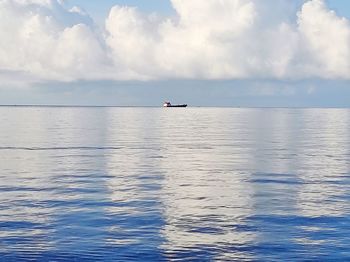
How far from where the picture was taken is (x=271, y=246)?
2300 cm

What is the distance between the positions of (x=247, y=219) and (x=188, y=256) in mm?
7386

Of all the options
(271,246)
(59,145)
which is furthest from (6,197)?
(59,145)

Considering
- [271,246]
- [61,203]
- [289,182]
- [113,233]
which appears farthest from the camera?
[289,182]

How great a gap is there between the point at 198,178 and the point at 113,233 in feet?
62.9

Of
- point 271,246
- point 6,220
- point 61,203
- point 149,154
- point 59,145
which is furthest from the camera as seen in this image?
point 59,145

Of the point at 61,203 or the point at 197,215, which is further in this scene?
the point at 61,203

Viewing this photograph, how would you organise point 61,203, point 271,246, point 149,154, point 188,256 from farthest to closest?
point 149,154
point 61,203
point 271,246
point 188,256

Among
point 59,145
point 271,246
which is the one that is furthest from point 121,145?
point 271,246

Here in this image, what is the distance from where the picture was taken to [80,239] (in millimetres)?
23750

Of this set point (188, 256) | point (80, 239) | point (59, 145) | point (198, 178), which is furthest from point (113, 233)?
point (59, 145)

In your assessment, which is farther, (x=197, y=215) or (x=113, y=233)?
(x=197, y=215)

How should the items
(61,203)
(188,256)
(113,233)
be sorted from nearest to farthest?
(188,256) → (113,233) → (61,203)

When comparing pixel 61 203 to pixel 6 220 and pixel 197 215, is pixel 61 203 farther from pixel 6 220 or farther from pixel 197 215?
pixel 197 215

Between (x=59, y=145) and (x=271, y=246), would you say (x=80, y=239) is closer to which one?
(x=271, y=246)
